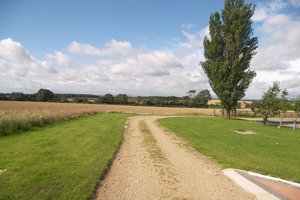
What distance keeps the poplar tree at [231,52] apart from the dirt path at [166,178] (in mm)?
18818

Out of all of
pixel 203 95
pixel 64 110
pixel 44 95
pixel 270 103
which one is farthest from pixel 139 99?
pixel 270 103

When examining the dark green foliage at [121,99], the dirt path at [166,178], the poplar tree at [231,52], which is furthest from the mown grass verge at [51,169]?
the dark green foliage at [121,99]

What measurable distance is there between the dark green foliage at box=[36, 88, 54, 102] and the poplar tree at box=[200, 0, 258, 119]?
86704mm

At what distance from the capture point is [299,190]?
14.8 feet

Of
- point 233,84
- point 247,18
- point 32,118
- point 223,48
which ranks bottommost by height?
point 32,118

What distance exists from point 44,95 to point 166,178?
97.7 m

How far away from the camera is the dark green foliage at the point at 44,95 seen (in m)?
84.2

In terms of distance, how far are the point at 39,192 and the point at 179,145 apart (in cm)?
706

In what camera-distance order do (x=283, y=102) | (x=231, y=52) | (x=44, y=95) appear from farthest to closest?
(x=44, y=95) < (x=231, y=52) < (x=283, y=102)

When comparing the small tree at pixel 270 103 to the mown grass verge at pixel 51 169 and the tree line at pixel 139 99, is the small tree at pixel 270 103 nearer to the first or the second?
the mown grass verge at pixel 51 169

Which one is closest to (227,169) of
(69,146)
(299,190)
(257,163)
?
(257,163)

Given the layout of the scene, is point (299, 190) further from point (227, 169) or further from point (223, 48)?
point (223, 48)

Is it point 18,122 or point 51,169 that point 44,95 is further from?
point 51,169

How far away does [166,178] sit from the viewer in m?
5.22
